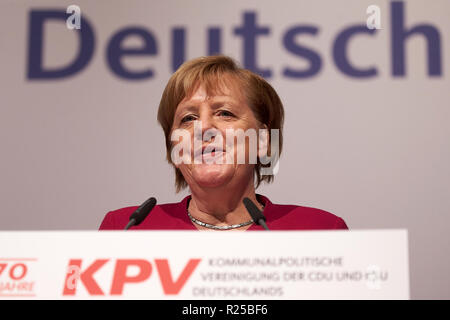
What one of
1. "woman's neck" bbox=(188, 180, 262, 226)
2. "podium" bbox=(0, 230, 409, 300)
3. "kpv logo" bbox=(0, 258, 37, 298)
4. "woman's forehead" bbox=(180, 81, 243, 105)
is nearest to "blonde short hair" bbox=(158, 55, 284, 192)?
"woman's forehead" bbox=(180, 81, 243, 105)

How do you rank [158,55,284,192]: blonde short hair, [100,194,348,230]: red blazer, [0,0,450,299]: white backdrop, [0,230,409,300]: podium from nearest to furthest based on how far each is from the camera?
[0,230,409,300]: podium < [100,194,348,230]: red blazer < [158,55,284,192]: blonde short hair < [0,0,450,299]: white backdrop

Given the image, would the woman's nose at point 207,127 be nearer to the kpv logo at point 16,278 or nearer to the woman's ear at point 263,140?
the woman's ear at point 263,140

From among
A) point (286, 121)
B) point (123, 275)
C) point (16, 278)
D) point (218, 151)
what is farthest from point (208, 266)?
point (286, 121)

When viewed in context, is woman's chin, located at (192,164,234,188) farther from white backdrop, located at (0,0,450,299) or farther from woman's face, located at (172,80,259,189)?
white backdrop, located at (0,0,450,299)

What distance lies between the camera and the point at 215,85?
198cm

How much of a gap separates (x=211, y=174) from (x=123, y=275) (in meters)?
0.61

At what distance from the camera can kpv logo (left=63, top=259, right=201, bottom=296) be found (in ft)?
4.49

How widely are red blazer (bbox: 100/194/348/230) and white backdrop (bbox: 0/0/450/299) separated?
0.43 meters

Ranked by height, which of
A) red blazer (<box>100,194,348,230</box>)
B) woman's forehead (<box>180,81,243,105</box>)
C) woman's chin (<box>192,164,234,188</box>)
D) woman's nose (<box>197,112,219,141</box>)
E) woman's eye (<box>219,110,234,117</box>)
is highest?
woman's forehead (<box>180,81,243,105</box>)

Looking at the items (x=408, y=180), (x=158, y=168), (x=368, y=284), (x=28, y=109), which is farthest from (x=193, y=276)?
(x=28, y=109)

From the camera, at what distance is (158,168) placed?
251 cm

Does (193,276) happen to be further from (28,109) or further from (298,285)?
(28,109)

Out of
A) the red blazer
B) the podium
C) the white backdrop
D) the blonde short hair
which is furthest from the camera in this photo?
the white backdrop
